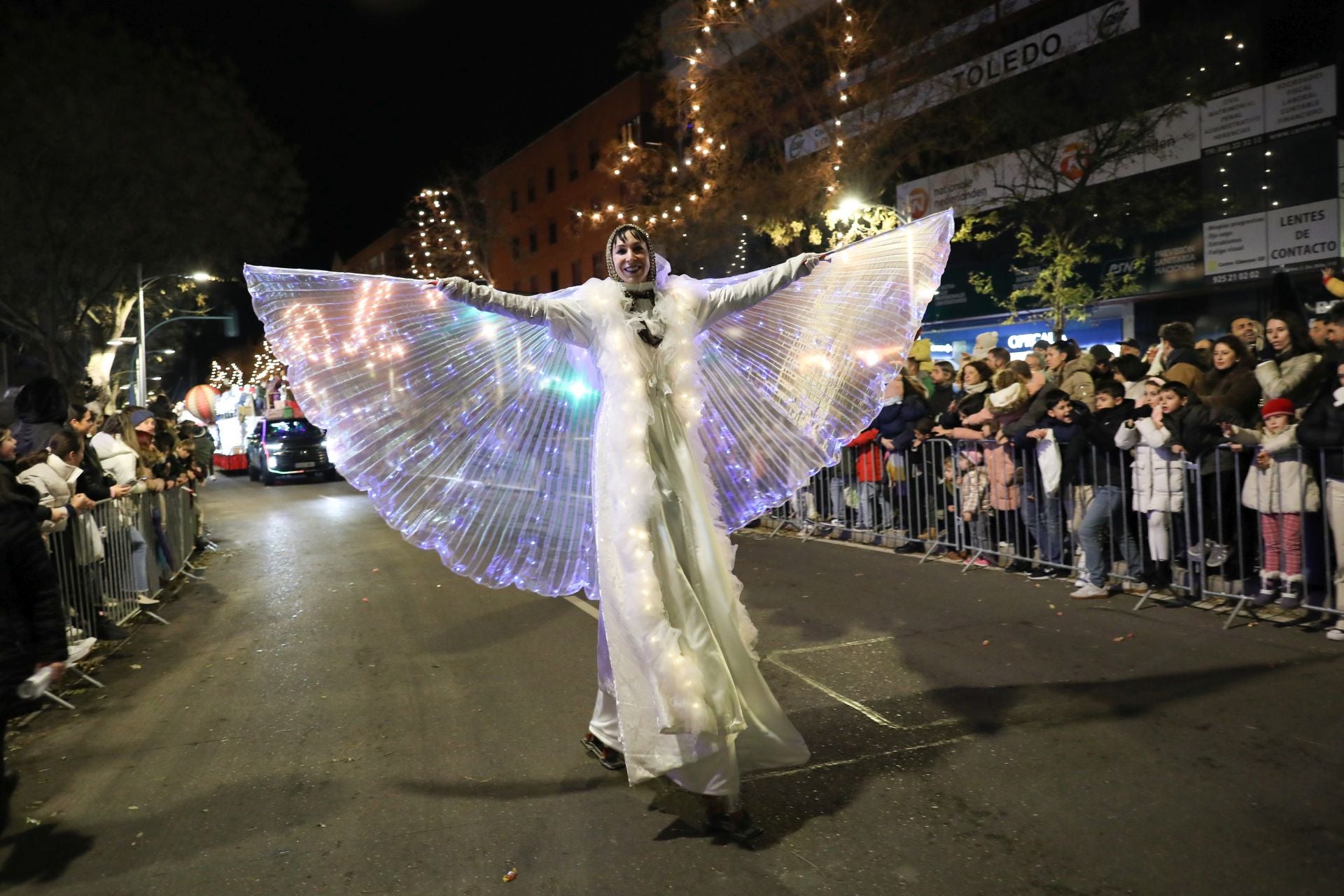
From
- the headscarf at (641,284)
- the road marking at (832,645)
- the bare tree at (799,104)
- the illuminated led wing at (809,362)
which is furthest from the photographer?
the bare tree at (799,104)

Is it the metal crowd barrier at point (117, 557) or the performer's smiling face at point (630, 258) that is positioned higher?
the performer's smiling face at point (630, 258)

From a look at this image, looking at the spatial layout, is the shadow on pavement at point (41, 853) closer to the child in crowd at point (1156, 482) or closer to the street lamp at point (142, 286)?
the child in crowd at point (1156, 482)

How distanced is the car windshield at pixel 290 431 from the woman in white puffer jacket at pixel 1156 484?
21.4 m

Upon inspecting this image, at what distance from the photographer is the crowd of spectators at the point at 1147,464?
6.91 meters

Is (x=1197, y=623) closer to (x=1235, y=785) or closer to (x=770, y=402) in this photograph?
(x=1235, y=785)

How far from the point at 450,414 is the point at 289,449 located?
21.9 meters

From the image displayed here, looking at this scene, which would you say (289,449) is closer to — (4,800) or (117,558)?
(117,558)

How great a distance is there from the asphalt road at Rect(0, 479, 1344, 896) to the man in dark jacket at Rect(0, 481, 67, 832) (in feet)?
2.51

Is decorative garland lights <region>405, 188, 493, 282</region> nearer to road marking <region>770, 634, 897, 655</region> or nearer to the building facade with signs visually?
the building facade with signs

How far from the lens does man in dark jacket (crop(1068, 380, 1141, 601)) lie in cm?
803

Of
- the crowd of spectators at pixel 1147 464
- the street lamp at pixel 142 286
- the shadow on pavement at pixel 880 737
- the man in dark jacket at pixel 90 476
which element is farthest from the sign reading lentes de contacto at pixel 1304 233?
the street lamp at pixel 142 286

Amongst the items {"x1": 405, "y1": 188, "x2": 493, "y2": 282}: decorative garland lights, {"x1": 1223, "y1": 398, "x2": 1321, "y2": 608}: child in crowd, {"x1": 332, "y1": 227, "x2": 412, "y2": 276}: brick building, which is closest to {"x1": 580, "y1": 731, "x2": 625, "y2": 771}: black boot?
{"x1": 1223, "y1": 398, "x2": 1321, "y2": 608}: child in crowd

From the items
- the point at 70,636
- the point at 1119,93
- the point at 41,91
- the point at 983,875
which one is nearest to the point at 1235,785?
the point at 983,875

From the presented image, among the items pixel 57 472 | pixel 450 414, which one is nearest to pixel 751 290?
pixel 450 414
